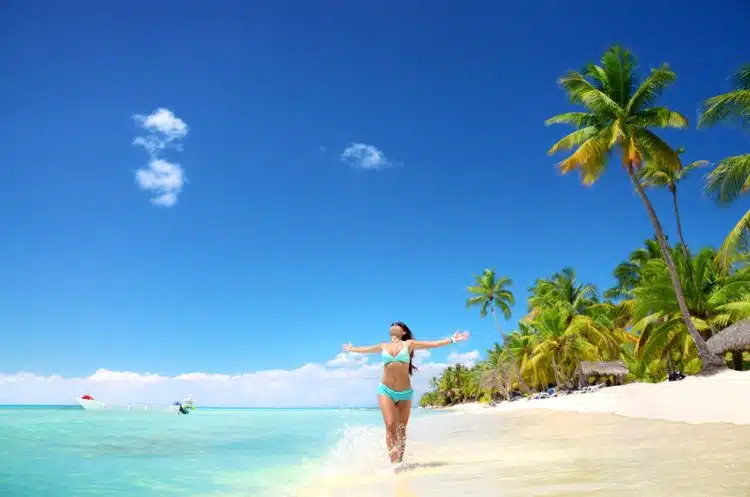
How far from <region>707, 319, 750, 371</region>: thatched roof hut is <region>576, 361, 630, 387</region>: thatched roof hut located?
19.2 meters

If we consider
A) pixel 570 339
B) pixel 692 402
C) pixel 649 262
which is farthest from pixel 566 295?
pixel 692 402

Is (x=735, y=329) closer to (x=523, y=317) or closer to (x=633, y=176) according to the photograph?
(x=633, y=176)

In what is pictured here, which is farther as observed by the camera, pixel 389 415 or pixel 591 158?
pixel 591 158

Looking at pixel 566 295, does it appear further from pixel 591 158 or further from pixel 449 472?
pixel 449 472

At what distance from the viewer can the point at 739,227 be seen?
14469 mm

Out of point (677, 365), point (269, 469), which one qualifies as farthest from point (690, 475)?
point (677, 365)

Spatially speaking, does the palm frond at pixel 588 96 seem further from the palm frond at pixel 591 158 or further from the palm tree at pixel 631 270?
the palm tree at pixel 631 270

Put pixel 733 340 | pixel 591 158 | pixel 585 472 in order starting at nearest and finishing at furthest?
pixel 585 472, pixel 733 340, pixel 591 158

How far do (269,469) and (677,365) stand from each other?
3515 cm

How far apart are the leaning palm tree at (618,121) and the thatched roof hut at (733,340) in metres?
1.24

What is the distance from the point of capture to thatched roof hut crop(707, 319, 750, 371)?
19.1 meters

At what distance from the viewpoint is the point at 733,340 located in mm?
19375

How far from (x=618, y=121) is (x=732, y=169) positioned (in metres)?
5.87

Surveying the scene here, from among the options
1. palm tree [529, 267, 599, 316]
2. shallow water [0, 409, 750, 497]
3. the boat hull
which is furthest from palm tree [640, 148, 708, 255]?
the boat hull
